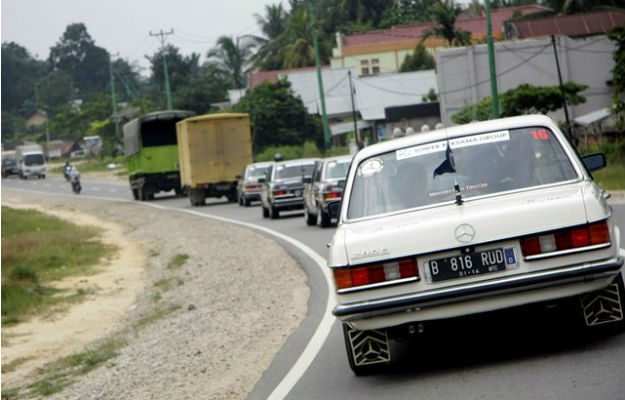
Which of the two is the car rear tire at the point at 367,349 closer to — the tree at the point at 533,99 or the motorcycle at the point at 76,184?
the tree at the point at 533,99

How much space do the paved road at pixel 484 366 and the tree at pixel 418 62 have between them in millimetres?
78074

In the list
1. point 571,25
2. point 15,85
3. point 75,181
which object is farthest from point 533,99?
point 15,85

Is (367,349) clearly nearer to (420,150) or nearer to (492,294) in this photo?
(492,294)

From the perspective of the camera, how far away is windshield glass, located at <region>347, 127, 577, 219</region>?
322 inches

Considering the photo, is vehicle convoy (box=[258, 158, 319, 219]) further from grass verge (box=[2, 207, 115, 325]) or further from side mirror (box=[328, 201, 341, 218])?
side mirror (box=[328, 201, 341, 218])

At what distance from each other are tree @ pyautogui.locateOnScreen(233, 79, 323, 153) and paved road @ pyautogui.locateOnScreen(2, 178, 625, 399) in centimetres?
6270

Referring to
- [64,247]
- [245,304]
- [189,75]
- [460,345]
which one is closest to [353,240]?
[460,345]

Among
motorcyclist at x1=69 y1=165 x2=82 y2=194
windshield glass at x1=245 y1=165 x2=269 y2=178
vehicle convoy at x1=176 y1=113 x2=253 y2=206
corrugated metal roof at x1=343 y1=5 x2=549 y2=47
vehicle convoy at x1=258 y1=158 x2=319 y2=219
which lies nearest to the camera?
vehicle convoy at x1=258 y1=158 x2=319 y2=219

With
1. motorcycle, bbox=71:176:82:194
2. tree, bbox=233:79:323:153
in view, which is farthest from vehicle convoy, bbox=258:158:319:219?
tree, bbox=233:79:323:153

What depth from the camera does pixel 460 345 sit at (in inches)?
351

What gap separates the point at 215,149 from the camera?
1724 inches

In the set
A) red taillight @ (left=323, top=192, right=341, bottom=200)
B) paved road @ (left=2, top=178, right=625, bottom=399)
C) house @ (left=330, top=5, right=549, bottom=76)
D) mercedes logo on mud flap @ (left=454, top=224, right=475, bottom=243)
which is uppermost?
house @ (left=330, top=5, right=549, bottom=76)

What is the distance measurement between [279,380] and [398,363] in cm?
92

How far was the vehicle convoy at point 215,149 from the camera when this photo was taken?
142 feet
